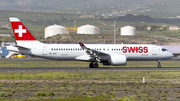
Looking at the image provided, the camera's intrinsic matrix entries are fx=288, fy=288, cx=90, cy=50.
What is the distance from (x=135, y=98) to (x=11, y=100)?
28.9 ft

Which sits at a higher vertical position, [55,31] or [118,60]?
[55,31]

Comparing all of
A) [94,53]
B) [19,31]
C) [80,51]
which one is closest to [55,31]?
[19,31]

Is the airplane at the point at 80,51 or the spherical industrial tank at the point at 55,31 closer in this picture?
the airplane at the point at 80,51

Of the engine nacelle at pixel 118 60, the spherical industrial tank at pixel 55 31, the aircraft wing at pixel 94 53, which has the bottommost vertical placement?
the engine nacelle at pixel 118 60

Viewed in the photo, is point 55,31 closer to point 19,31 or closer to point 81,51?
point 19,31

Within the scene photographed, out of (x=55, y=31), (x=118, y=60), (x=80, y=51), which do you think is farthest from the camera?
(x=55, y=31)

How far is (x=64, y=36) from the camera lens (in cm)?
13550

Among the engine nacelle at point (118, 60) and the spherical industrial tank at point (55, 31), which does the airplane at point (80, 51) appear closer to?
A: the engine nacelle at point (118, 60)

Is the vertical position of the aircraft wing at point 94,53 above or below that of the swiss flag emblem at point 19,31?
below

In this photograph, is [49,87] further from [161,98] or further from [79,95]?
[161,98]

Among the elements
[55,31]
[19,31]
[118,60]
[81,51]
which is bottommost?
Answer: [118,60]

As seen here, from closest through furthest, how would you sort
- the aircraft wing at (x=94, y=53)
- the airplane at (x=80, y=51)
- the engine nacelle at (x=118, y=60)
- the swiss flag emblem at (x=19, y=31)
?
the engine nacelle at (x=118, y=60)
the aircraft wing at (x=94, y=53)
the airplane at (x=80, y=51)
the swiss flag emblem at (x=19, y=31)

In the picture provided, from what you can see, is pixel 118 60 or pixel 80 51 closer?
pixel 118 60

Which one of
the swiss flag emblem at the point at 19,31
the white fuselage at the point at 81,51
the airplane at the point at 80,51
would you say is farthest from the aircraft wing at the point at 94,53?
the swiss flag emblem at the point at 19,31
